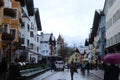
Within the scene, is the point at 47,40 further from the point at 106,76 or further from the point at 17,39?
the point at 106,76

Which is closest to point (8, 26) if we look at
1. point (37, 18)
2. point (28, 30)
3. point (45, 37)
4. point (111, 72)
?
point (28, 30)

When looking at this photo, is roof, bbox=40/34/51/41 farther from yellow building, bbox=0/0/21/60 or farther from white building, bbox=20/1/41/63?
yellow building, bbox=0/0/21/60

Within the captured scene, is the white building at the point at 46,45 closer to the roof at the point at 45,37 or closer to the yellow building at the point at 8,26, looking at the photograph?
the roof at the point at 45,37

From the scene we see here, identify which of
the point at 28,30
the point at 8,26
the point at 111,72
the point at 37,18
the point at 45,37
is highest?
the point at 37,18

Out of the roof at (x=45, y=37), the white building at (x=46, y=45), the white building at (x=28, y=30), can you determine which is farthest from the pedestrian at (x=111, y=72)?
the roof at (x=45, y=37)

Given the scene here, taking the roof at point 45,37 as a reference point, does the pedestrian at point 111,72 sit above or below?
below

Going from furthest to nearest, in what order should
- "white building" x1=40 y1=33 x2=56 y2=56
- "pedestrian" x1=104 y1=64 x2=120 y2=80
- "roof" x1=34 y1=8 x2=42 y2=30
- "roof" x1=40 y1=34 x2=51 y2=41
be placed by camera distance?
"roof" x1=40 y1=34 x2=51 y2=41 → "white building" x1=40 y1=33 x2=56 y2=56 → "roof" x1=34 y1=8 x2=42 y2=30 → "pedestrian" x1=104 y1=64 x2=120 y2=80

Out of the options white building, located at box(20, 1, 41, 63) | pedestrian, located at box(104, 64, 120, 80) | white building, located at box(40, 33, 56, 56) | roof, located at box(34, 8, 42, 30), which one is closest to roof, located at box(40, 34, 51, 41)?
white building, located at box(40, 33, 56, 56)

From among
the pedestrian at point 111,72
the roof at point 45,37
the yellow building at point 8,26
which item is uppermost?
the roof at point 45,37

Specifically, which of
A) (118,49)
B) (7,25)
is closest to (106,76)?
(7,25)

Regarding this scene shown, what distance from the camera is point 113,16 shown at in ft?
209

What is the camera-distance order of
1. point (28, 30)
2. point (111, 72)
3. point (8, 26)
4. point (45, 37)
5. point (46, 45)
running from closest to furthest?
point (111, 72) → point (8, 26) → point (28, 30) → point (46, 45) → point (45, 37)

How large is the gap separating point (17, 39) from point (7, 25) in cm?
988

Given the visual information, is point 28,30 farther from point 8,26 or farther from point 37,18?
point 8,26
